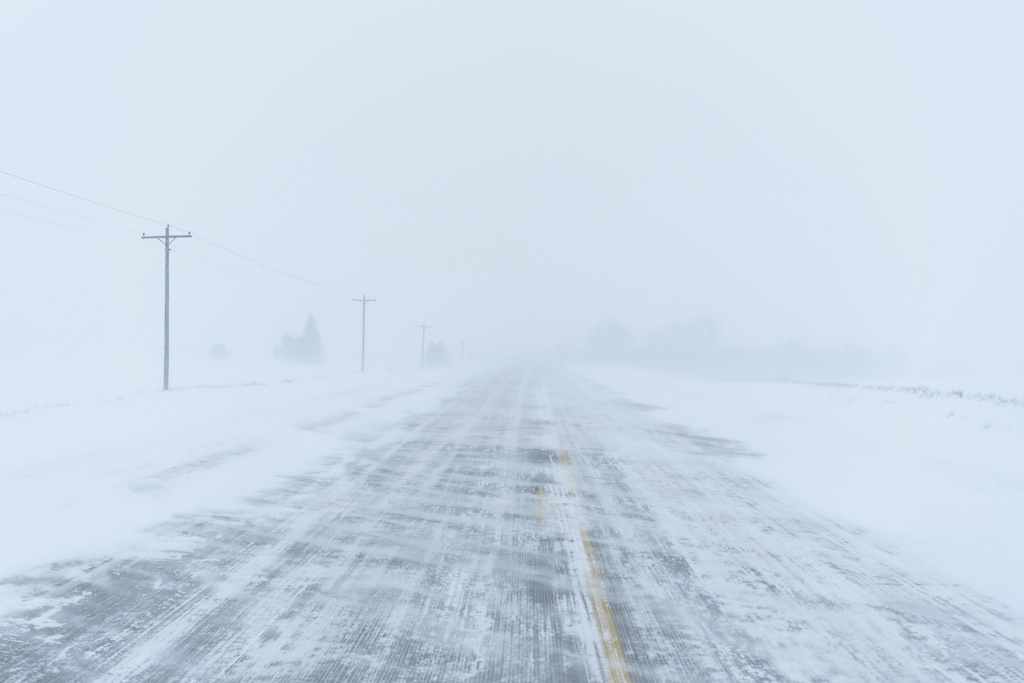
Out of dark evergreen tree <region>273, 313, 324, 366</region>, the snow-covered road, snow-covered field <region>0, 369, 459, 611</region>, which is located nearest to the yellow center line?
the snow-covered road

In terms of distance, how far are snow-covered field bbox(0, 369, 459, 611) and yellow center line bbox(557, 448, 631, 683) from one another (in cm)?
445

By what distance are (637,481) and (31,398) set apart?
1849 inches

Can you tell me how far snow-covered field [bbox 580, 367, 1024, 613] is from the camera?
6.82 m

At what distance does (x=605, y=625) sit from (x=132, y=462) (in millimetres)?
8571

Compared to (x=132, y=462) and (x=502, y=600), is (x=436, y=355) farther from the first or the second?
(x=502, y=600)

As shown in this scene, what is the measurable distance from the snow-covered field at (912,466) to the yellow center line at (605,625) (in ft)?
12.1

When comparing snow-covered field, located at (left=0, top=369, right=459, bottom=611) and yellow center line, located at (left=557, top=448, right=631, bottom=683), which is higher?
snow-covered field, located at (left=0, top=369, right=459, bottom=611)

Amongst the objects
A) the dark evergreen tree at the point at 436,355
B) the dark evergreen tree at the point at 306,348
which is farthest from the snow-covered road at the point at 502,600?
the dark evergreen tree at the point at 306,348

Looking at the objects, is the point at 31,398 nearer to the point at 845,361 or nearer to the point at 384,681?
the point at 384,681

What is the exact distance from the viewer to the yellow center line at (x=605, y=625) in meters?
3.66

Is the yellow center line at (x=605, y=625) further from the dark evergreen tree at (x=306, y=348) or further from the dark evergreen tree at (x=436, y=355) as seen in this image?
the dark evergreen tree at (x=306, y=348)

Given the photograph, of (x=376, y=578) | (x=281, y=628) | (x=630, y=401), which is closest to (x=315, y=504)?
(x=376, y=578)

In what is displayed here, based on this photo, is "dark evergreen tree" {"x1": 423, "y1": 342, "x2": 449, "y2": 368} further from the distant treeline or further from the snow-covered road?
the snow-covered road

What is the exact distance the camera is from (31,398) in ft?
131
